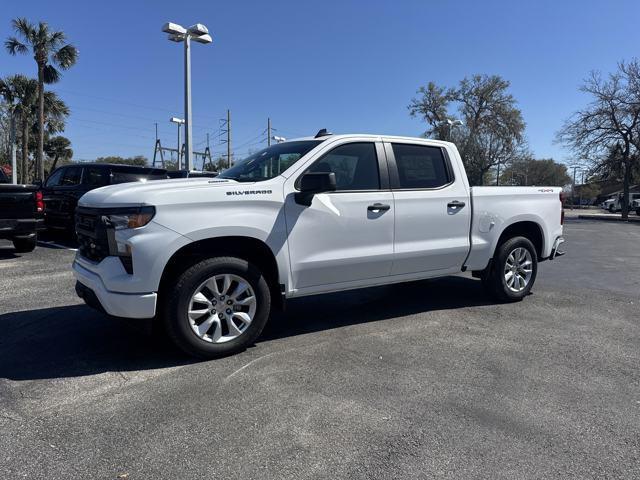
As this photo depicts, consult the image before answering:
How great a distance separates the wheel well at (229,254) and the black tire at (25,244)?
6667mm

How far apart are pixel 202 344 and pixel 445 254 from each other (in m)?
2.84

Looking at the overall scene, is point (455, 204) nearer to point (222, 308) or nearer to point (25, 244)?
point (222, 308)

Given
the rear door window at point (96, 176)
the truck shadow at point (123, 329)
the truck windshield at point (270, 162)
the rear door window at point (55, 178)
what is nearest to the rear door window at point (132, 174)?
the rear door window at point (96, 176)

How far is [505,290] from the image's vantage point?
6.21 metres

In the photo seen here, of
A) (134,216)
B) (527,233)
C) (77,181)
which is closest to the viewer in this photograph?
(134,216)

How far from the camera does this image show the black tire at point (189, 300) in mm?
3973

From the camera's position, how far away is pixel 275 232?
4.37 metres

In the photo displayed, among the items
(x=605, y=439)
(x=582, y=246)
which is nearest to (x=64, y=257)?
(x=605, y=439)

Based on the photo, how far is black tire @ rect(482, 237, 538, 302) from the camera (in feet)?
20.1

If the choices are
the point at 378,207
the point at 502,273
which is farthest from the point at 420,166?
the point at 502,273

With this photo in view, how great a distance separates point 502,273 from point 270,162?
320cm

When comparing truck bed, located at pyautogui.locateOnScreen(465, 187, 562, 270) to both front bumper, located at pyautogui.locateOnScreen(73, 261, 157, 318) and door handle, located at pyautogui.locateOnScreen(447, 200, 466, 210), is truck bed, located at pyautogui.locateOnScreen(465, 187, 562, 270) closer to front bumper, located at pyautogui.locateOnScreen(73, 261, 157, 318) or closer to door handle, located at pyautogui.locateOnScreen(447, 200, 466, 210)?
door handle, located at pyautogui.locateOnScreen(447, 200, 466, 210)

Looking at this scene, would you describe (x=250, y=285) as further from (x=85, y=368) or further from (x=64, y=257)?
(x=64, y=257)

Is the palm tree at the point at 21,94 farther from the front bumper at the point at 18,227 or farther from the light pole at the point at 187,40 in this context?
the front bumper at the point at 18,227
